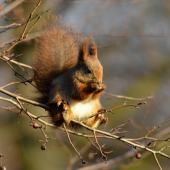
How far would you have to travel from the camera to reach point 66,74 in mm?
2328

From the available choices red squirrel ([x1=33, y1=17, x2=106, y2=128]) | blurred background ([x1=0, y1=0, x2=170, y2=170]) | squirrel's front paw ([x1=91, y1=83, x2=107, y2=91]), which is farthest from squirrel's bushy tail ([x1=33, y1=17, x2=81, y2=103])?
blurred background ([x1=0, y1=0, x2=170, y2=170])

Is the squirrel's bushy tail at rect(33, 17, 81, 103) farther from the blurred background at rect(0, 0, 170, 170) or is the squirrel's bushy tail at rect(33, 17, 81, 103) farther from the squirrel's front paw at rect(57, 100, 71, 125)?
the blurred background at rect(0, 0, 170, 170)

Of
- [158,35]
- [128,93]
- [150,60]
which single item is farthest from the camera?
[150,60]

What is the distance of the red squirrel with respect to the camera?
2.18m

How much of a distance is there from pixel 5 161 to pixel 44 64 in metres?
4.09

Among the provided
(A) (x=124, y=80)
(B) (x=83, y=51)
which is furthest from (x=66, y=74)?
(A) (x=124, y=80)

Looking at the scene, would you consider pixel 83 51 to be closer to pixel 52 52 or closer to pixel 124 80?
pixel 52 52

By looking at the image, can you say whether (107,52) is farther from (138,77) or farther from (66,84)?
(66,84)

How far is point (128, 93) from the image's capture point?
666 cm

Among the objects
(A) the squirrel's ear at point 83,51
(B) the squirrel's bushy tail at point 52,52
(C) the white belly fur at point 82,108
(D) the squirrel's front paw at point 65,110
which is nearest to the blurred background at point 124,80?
(B) the squirrel's bushy tail at point 52,52

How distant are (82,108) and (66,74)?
13.0 inches

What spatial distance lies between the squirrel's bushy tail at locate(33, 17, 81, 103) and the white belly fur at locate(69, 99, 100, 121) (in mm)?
319

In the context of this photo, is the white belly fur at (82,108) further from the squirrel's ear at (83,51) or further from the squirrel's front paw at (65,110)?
the squirrel's ear at (83,51)

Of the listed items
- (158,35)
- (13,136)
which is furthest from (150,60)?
(13,136)
